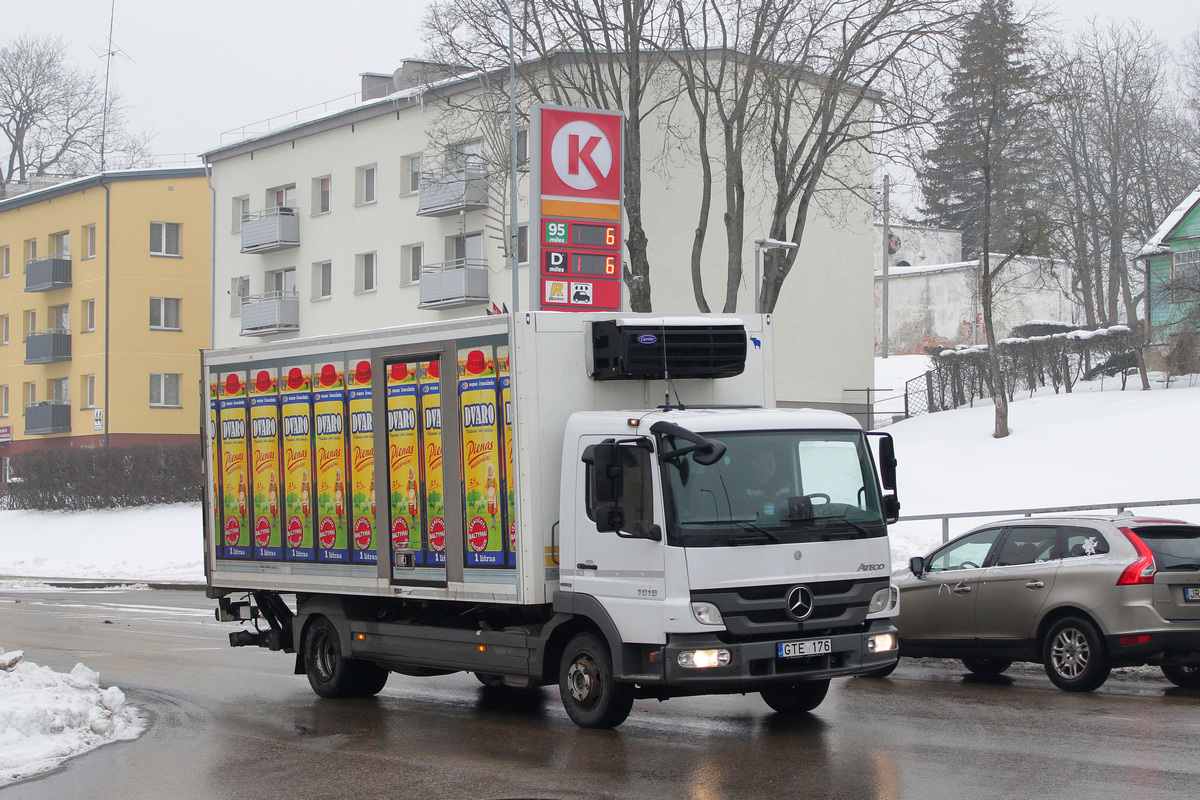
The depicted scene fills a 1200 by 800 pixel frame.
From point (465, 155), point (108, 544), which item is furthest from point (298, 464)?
point (108, 544)

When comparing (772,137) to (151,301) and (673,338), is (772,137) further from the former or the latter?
(151,301)

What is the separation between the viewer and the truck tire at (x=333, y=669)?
Result: 11641 mm

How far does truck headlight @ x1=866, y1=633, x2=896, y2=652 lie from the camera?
30.1ft

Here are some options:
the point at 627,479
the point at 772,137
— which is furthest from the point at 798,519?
the point at 772,137

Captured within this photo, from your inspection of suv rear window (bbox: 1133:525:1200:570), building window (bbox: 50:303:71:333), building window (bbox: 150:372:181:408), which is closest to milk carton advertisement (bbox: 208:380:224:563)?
suv rear window (bbox: 1133:525:1200:570)

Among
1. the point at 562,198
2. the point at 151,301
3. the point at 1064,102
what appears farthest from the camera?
the point at 151,301

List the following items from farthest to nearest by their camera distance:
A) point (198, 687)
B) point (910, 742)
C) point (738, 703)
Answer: point (198, 687) < point (738, 703) < point (910, 742)

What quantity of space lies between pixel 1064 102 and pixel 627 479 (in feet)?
81.4

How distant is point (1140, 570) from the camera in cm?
1062

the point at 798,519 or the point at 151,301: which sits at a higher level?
the point at 151,301

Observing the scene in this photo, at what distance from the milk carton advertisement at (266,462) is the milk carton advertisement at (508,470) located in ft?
9.97

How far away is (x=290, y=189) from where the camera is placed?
47719 millimetres

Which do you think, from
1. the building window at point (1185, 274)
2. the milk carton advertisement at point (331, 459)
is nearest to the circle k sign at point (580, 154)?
the milk carton advertisement at point (331, 459)

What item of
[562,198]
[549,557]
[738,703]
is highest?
[562,198]
